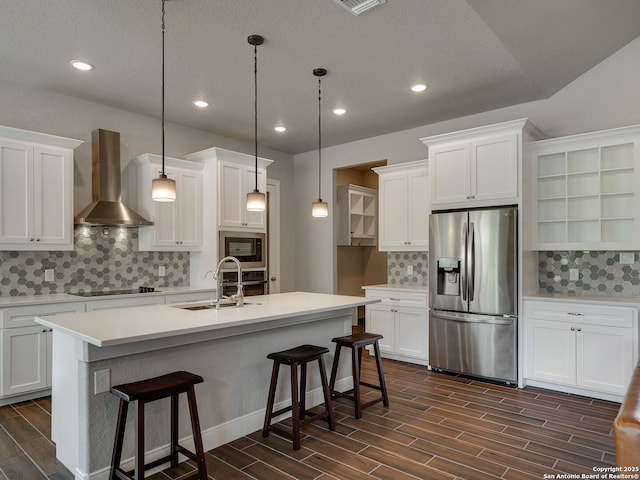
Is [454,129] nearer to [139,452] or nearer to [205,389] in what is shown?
[205,389]

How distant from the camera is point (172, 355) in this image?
8.65ft

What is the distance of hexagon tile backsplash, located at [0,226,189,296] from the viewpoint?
4070 millimetres

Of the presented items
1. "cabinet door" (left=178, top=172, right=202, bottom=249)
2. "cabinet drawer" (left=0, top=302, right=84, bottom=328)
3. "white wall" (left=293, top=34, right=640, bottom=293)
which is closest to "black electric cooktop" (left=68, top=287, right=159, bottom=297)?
"cabinet drawer" (left=0, top=302, right=84, bottom=328)

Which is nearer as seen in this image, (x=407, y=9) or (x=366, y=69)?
(x=407, y=9)

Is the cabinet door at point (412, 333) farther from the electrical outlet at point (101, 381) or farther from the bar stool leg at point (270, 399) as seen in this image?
the electrical outlet at point (101, 381)

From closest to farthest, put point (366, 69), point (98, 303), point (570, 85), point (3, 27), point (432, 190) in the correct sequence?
point (3, 27) < point (366, 69) < point (98, 303) < point (570, 85) < point (432, 190)

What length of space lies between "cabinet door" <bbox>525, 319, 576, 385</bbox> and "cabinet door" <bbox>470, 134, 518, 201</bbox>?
1.30 metres

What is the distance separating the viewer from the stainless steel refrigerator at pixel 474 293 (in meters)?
4.08

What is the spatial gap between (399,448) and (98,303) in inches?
120

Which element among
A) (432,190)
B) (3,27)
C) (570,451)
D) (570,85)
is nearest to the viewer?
(570,451)

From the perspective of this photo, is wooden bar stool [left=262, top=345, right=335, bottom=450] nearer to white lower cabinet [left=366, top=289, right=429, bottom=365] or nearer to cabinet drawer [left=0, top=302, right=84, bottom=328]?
white lower cabinet [left=366, top=289, right=429, bottom=365]

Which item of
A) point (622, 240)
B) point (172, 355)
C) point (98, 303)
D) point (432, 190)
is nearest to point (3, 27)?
point (98, 303)

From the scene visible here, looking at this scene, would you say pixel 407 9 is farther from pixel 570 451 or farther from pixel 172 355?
pixel 570 451

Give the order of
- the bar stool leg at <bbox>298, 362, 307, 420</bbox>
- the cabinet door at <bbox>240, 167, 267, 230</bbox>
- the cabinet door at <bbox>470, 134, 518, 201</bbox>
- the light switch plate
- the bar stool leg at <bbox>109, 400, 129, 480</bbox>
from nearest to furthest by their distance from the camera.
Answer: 1. the bar stool leg at <bbox>109, 400, 129, 480</bbox>
2. the bar stool leg at <bbox>298, 362, 307, 420</bbox>
3. the light switch plate
4. the cabinet door at <bbox>470, 134, 518, 201</bbox>
5. the cabinet door at <bbox>240, 167, 267, 230</bbox>
